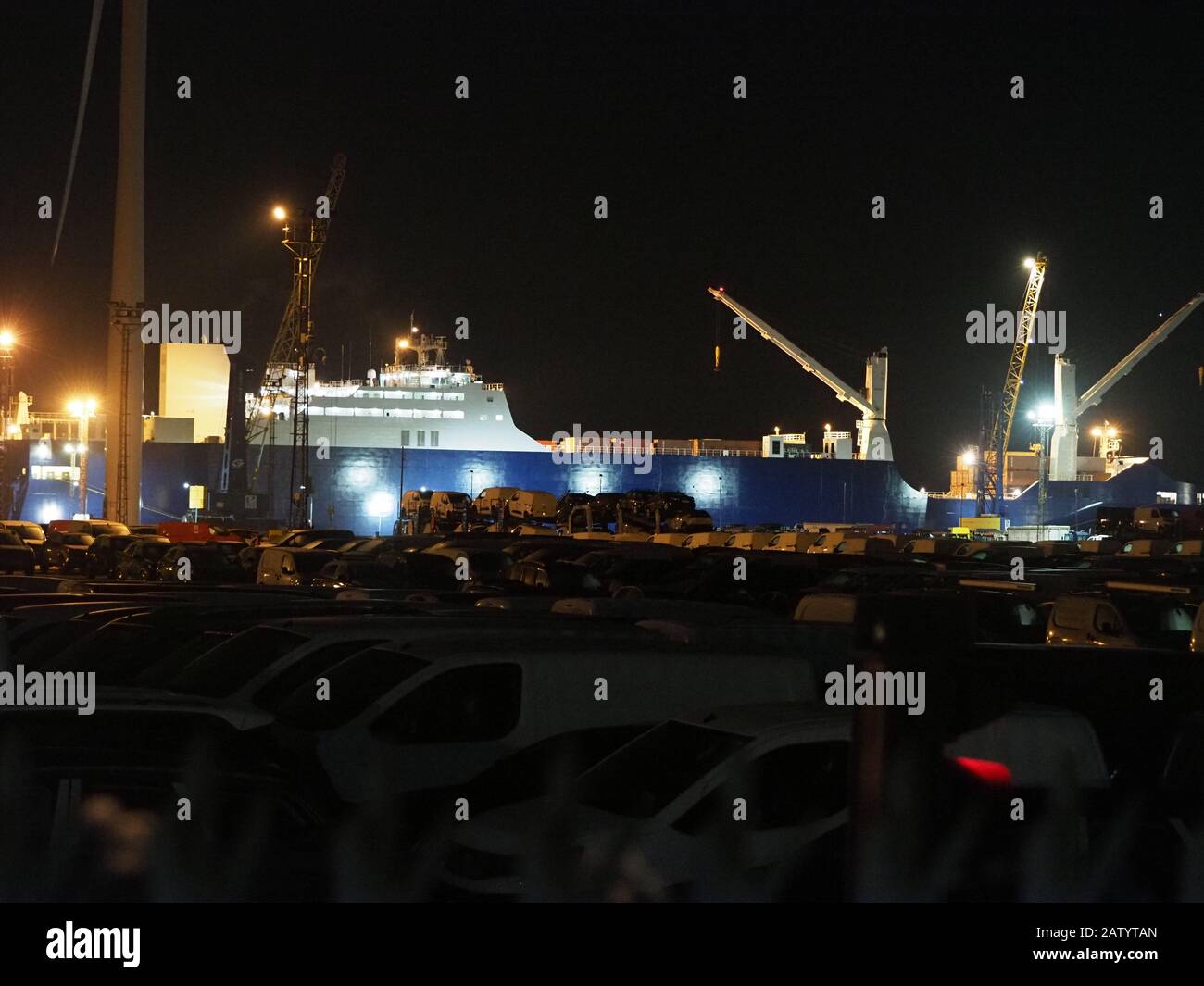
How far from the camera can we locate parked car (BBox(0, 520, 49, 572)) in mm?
28172

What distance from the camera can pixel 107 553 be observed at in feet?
86.5

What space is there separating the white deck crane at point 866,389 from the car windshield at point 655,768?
79.3 m

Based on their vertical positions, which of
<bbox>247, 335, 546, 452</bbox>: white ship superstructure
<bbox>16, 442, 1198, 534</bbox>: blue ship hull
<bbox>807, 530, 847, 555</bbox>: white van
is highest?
<bbox>247, 335, 546, 452</bbox>: white ship superstructure

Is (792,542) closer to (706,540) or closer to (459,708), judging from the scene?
(706,540)

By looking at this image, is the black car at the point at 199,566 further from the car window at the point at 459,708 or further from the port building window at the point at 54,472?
the port building window at the point at 54,472

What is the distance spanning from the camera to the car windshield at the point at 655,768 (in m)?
4.86

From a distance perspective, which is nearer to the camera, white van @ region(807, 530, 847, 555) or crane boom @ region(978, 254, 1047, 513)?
white van @ region(807, 530, 847, 555)

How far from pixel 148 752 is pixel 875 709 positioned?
11.0 ft

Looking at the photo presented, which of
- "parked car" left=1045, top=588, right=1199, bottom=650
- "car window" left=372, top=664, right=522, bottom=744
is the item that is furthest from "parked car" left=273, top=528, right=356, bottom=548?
"car window" left=372, top=664, right=522, bottom=744

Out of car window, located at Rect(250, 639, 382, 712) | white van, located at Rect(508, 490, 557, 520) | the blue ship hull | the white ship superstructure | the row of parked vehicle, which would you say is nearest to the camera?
the row of parked vehicle

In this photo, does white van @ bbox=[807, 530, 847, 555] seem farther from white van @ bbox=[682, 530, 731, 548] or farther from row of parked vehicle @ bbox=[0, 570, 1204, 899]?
row of parked vehicle @ bbox=[0, 570, 1204, 899]

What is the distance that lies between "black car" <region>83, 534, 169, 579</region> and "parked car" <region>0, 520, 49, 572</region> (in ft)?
4.50

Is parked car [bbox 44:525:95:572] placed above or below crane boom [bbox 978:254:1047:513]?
below

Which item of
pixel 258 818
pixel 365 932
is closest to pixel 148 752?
pixel 258 818
